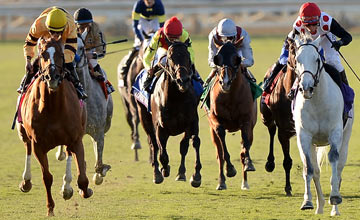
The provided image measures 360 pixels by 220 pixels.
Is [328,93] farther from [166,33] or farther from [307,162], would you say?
[166,33]

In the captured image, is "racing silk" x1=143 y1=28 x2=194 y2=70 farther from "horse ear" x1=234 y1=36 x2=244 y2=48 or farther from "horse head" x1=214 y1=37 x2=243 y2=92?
"horse head" x1=214 y1=37 x2=243 y2=92

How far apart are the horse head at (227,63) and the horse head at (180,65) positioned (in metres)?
0.38

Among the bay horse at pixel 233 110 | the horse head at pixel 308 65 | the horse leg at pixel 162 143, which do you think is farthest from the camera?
the horse leg at pixel 162 143

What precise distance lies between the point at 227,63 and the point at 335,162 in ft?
7.62

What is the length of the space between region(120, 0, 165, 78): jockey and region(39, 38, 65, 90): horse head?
8.21 m

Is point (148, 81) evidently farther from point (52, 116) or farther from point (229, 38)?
point (52, 116)

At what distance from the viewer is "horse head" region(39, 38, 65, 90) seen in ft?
32.8

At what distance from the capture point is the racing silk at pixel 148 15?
1859 cm

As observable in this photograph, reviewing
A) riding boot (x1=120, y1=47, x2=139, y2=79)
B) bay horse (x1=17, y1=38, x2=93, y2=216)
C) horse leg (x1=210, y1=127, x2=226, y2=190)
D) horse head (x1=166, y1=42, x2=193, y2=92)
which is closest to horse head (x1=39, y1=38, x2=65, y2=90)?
bay horse (x1=17, y1=38, x2=93, y2=216)

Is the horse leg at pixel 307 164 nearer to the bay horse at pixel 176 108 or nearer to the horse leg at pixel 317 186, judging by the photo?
the horse leg at pixel 317 186

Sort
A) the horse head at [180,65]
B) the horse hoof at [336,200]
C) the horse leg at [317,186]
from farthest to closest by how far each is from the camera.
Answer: the horse head at [180,65], the horse leg at [317,186], the horse hoof at [336,200]

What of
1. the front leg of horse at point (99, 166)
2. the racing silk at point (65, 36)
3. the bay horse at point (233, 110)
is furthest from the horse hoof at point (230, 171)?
the racing silk at point (65, 36)

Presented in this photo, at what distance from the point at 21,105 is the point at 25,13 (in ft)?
142

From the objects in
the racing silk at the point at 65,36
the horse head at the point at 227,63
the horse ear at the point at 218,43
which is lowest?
the horse head at the point at 227,63
